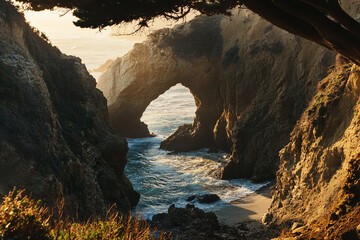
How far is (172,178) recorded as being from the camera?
28.4m

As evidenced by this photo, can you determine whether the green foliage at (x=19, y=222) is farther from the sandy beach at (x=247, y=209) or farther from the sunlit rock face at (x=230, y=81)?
the sunlit rock face at (x=230, y=81)

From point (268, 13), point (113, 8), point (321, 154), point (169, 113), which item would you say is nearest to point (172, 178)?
point (321, 154)

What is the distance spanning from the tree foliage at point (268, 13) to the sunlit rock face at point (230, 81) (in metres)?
13.0

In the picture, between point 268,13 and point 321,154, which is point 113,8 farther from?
point 321,154

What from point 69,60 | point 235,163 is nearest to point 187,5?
point 69,60

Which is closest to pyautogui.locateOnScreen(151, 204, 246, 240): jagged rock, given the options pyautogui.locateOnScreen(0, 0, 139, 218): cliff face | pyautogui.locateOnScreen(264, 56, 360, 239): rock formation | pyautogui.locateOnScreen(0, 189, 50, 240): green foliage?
pyautogui.locateOnScreen(264, 56, 360, 239): rock formation

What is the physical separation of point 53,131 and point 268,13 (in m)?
9.99

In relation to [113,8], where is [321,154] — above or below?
below

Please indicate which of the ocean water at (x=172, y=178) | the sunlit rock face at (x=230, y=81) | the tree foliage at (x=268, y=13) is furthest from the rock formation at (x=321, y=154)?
the sunlit rock face at (x=230, y=81)

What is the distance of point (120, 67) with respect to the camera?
39.1 meters

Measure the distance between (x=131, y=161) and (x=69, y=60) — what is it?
16132 millimetres

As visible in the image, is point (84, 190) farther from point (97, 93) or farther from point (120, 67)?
point (120, 67)

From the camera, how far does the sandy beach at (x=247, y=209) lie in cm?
1878

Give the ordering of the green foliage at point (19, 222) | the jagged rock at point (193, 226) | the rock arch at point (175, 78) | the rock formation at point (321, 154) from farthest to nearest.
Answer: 1. the rock arch at point (175, 78)
2. the jagged rock at point (193, 226)
3. the rock formation at point (321, 154)
4. the green foliage at point (19, 222)
